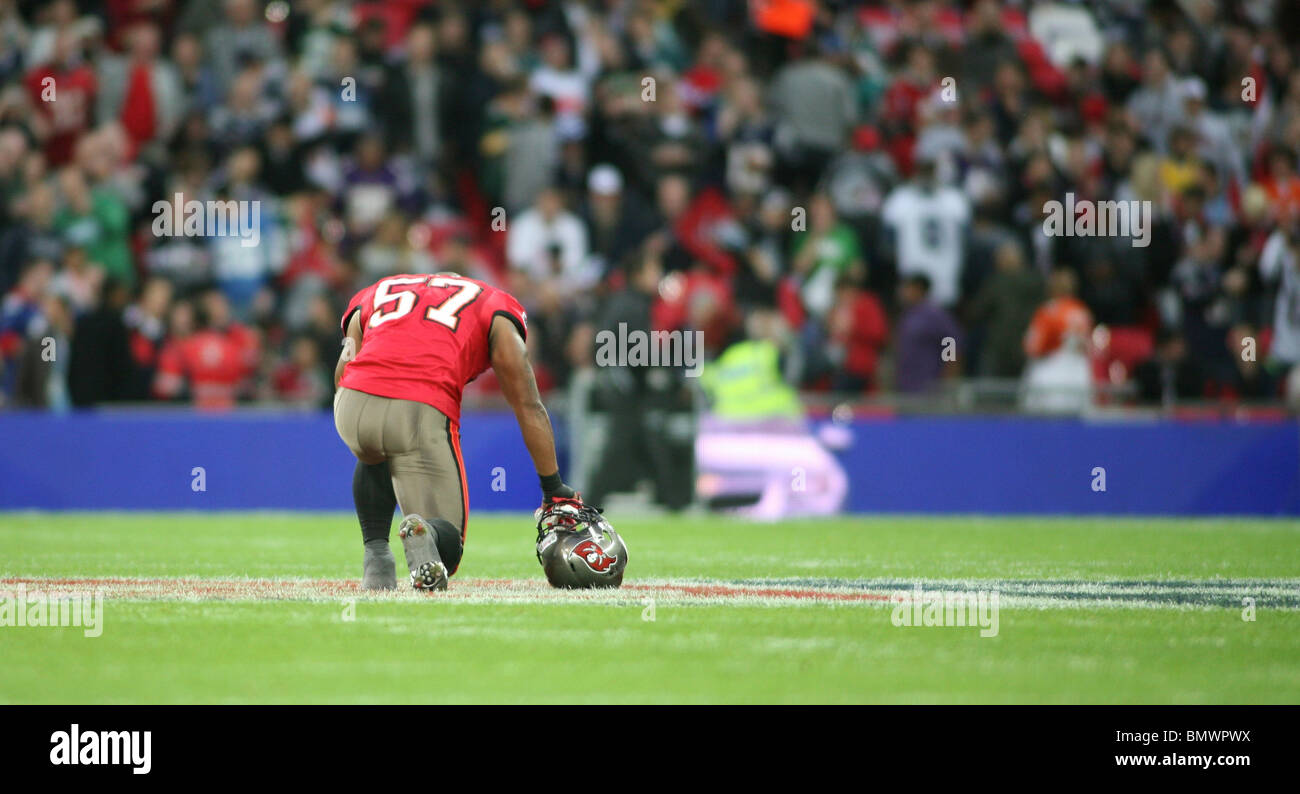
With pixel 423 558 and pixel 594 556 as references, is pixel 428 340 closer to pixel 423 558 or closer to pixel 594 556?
pixel 423 558

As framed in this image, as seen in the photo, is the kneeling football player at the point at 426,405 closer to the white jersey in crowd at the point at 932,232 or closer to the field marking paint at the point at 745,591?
the field marking paint at the point at 745,591

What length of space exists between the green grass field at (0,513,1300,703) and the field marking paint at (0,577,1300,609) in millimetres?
27

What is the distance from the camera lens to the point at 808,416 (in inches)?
720

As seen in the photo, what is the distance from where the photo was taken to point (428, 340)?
9.77 m

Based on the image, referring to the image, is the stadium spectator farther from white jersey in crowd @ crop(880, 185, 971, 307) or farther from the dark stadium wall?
the dark stadium wall

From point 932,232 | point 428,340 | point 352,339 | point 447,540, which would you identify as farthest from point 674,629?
point 932,232

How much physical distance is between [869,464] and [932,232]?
2.96 metres

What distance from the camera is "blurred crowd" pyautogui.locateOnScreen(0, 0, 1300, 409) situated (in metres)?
19.0

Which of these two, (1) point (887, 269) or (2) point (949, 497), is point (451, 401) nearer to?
(2) point (949, 497)

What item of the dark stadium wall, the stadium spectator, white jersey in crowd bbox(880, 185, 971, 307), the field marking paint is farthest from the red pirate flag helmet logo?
white jersey in crowd bbox(880, 185, 971, 307)

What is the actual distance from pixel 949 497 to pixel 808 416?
5.08ft

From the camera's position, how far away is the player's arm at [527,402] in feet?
31.9

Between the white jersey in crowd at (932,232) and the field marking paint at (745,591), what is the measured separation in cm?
917
